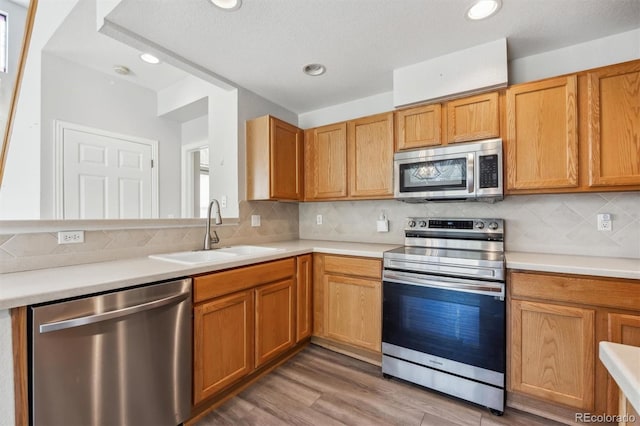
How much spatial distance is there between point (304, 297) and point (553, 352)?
1.67m

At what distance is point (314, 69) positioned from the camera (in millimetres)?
2379

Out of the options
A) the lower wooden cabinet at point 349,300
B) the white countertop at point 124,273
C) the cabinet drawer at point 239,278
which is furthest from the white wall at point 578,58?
the cabinet drawer at point 239,278

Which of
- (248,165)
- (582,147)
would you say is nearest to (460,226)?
(582,147)

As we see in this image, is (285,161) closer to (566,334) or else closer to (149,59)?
(149,59)

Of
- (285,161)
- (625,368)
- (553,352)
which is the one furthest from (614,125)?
(285,161)

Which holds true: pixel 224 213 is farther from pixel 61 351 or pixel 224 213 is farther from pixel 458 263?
pixel 458 263

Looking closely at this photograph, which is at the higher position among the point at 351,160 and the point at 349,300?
the point at 351,160

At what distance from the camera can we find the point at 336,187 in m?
2.78

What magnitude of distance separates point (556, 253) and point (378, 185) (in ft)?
4.53

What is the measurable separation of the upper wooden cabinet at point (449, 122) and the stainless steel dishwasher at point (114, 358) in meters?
1.93

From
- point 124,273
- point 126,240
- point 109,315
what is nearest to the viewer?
point 109,315

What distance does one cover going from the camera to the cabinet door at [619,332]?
1433 millimetres

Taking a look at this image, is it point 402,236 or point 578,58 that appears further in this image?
point 402,236

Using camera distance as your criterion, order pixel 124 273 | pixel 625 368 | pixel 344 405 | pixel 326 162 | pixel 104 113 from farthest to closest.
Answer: pixel 104 113
pixel 326 162
pixel 344 405
pixel 124 273
pixel 625 368
